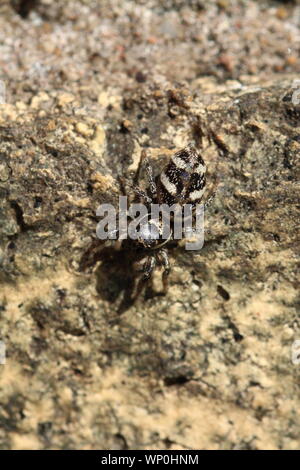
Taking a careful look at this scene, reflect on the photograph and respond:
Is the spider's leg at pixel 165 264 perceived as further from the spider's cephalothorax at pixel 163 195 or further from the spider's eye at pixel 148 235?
the spider's eye at pixel 148 235

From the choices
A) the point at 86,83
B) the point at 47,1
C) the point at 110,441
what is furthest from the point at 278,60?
the point at 110,441

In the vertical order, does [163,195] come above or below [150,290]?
above

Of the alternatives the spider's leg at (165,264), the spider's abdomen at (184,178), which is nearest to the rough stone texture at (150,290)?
the spider's leg at (165,264)

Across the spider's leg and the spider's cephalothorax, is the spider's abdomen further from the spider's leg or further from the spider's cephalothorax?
the spider's leg

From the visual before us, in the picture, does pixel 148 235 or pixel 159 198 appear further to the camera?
pixel 159 198

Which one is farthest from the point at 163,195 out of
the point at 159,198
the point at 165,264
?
the point at 165,264

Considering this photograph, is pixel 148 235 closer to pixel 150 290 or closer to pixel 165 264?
pixel 165 264

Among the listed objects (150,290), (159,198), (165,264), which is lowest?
(150,290)
